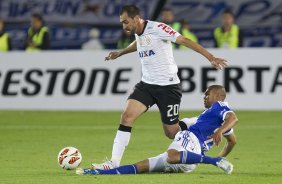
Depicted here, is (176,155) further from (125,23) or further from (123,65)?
(123,65)

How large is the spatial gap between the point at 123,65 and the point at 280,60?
10.4ft

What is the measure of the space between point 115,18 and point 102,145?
15743 millimetres

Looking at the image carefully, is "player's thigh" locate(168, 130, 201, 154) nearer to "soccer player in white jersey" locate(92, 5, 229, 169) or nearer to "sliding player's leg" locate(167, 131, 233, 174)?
"sliding player's leg" locate(167, 131, 233, 174)

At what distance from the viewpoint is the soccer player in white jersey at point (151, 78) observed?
37.4 ft

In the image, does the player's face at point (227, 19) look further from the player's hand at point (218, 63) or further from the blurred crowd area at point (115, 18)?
the player's hand at point (218, 63)

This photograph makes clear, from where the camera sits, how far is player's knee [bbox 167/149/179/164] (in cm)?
1066

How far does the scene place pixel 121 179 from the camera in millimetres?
10344

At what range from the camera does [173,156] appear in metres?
10.7

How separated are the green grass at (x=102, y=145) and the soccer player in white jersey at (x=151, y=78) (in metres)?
0.71

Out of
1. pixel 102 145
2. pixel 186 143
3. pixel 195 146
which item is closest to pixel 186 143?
pixel 186 143

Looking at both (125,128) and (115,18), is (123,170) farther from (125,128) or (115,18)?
(115,18)

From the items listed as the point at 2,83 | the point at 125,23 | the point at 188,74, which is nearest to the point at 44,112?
the point at 2,83

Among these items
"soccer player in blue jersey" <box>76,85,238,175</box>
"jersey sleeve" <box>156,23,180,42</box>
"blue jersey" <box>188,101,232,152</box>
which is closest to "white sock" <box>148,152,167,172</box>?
"soccer player in blue jersey" <box>76,85,238,175</box>

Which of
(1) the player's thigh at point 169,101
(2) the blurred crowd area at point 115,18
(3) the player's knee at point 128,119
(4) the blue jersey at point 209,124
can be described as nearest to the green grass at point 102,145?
(4) the blue jersey at point 209,124
